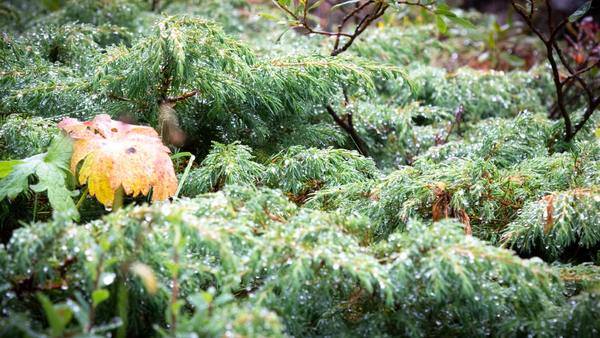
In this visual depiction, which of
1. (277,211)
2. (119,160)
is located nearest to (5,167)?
(119,160)

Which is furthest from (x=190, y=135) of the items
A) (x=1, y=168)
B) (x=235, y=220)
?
(x=235, y=220)

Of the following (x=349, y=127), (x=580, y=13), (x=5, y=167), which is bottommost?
(x=5, y=167)

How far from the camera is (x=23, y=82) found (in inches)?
55.2

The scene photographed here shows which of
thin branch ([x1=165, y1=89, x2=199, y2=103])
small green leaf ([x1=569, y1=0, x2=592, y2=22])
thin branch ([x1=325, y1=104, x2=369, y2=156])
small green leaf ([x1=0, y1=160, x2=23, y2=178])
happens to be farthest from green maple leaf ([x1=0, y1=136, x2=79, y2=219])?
small green leaf ([x1=569, y1=0, x2=592, y2=22])

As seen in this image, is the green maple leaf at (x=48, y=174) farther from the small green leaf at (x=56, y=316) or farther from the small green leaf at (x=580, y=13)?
the small green leaf at (x=580, y=13)

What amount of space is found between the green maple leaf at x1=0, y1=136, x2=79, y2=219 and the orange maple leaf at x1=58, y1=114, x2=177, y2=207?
25 millimetres

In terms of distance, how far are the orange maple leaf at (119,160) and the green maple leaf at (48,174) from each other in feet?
0.08

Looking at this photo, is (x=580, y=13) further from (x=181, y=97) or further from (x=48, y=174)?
(x=48, y=174)

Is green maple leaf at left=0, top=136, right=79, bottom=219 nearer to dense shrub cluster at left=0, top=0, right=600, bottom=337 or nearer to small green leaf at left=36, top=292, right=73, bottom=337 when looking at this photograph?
dense shrub cluster at left=0, top=0, right=600, bottom=337

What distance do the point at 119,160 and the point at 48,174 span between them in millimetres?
145

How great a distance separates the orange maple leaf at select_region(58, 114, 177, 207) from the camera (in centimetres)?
106

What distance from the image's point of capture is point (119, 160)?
1.07 metres

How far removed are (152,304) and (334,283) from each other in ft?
0.99

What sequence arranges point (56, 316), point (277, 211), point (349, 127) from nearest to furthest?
point (56, 316) → point (277, 211) → point (349, 127)
